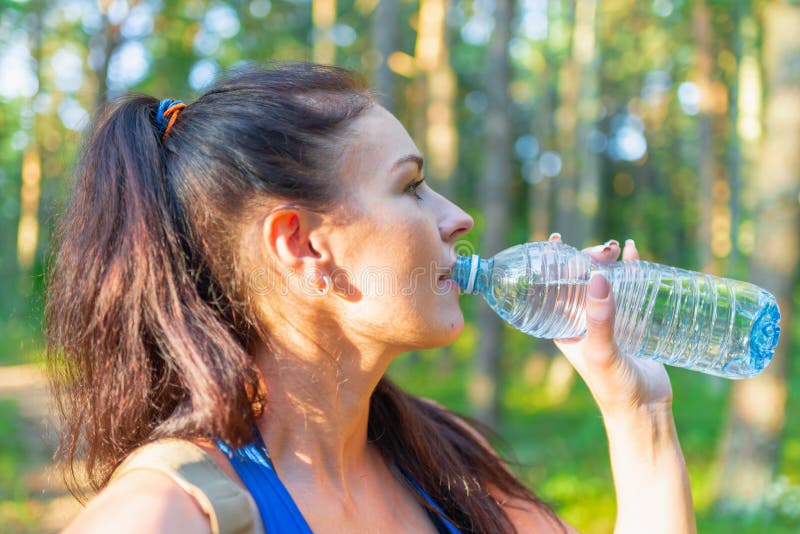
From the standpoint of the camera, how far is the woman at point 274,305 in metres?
1.81

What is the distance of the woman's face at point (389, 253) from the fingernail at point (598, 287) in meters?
0.33

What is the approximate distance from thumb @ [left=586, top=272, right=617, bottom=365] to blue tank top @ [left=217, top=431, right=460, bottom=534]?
A: 0.86 metres

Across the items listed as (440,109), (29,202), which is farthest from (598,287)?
(29,202)

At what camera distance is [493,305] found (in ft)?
8.54

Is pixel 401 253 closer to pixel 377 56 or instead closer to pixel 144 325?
pixel 144 325

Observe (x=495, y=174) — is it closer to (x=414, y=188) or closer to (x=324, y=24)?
(x=414, y=188)

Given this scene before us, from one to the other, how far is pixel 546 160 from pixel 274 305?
1704 centimetres

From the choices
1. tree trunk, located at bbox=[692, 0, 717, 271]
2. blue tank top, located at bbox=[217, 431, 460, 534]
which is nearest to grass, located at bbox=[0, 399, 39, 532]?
blue tank top, located at bbox=[217, 431, 460, 534]

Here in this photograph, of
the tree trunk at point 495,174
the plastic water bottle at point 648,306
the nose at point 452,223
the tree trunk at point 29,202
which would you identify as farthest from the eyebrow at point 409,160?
the tree trunk at point 29,202

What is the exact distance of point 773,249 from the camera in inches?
221

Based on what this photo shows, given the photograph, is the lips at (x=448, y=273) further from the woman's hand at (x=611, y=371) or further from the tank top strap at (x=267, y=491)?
the tank top strap at (x=267, y=491)

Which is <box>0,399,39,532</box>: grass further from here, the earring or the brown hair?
the earring

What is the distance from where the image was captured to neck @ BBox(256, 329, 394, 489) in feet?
6.45

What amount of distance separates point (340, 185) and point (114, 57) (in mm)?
8599
